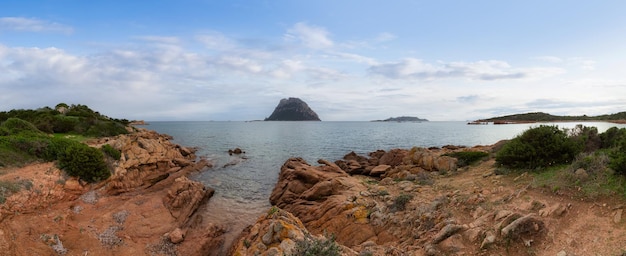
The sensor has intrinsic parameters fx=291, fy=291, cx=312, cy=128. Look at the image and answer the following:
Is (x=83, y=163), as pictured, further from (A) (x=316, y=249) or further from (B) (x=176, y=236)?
(A) (x=316, y=249)

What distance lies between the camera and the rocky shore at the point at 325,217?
9.00 metres

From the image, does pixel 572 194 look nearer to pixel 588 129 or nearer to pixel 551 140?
pixel 551 140

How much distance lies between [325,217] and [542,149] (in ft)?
40.7

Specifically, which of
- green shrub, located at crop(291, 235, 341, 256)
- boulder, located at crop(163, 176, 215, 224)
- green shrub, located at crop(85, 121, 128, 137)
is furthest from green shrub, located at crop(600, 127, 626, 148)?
green shrub, located at crop(85, 121, 128, 137)

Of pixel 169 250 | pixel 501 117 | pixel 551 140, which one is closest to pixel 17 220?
pixel 169 250

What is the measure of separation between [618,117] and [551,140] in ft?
421

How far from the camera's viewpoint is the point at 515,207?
1089cm

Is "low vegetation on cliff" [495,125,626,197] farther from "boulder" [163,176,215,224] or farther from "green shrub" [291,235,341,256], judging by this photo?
"boulder" [163,176,215,224]

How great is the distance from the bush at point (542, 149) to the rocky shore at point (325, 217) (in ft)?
4.94

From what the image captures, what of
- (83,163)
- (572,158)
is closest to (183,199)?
(83,163)

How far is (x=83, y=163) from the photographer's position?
64.5 feet

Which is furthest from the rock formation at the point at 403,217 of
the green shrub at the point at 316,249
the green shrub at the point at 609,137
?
the green shrub at the point at 609,137

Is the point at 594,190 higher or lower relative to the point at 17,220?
→ higher

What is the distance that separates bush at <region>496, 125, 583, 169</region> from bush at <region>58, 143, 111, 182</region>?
26636 mm
